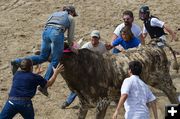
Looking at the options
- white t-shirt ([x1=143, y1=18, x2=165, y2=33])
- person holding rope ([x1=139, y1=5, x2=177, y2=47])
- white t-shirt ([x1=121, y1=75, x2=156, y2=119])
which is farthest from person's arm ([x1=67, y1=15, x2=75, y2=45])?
white t-shirt ([x1=143, y1=18, x2=165, y2=33])

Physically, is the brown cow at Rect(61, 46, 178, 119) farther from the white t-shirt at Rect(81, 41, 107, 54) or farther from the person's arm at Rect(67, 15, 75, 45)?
the white t-shirt at Rect(81, 41, 107, 54)

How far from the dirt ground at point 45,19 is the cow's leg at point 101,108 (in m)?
1.94

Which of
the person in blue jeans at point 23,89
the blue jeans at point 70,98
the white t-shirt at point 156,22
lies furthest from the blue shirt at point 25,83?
the white t-shirt at point 156,22

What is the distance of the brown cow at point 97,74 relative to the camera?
978 centimetres

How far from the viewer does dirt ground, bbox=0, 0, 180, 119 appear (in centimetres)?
1303

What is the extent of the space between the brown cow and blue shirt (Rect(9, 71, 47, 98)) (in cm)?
84

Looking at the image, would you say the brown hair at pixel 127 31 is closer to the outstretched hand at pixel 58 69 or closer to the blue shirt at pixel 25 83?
the outstretched hand at pixel 58 69

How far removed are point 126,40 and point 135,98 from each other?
3.27 m

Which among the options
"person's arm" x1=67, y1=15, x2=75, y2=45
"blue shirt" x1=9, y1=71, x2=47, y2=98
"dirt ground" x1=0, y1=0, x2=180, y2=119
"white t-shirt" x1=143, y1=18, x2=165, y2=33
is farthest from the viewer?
"dirt ground" x1=0, y1=0, x2=180, y2=119

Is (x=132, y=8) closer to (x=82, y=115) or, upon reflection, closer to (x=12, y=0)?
(x=12, y=0)

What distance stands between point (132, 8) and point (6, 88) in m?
6.61

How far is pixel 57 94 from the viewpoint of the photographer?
1218 centimetres

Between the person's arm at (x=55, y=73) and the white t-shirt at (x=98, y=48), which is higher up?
the person's arm at (x=55, y=73)

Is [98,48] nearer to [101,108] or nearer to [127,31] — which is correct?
[127,31]
